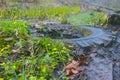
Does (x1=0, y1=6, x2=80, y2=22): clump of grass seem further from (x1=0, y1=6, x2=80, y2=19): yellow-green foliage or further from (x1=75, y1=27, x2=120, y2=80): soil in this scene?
(x1=75, y1=27, x2=120, y2=80): soil

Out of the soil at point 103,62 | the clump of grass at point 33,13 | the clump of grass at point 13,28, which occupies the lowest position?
the clump of grass at point 33,13

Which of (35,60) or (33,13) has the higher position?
(35,60)

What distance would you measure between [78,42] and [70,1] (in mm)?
12720

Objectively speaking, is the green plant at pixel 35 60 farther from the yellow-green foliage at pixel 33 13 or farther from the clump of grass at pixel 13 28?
the yellow-green foliage at pixel 33 13

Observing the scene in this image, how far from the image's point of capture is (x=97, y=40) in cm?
492

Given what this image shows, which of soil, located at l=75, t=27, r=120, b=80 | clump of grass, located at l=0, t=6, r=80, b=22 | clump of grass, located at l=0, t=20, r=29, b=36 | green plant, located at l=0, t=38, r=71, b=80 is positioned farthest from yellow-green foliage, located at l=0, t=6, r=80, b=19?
green plant, located at l=0, t=38, r=71, b=80

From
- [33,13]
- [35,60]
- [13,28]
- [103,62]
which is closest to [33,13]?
[33,13]

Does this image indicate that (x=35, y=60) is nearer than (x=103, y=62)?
Yes

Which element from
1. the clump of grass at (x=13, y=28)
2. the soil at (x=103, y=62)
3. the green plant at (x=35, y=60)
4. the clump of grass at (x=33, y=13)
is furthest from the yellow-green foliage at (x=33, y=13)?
the green plant at (x=35, y=60)

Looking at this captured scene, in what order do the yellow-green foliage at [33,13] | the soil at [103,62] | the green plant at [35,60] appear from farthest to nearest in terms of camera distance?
the yellow-green foliage at [33,13] < the soil at [103,62] < the green plant at [35,60]

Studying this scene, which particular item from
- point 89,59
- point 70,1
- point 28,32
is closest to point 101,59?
point 89,59

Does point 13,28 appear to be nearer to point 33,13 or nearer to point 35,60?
point 35,60

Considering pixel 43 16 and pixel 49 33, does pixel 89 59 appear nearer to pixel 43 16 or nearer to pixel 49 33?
pixel 49 33

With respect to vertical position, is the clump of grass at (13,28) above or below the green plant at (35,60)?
above
